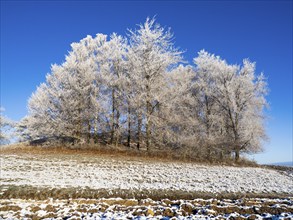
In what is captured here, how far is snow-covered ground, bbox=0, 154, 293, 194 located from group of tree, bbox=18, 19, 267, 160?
7676mm

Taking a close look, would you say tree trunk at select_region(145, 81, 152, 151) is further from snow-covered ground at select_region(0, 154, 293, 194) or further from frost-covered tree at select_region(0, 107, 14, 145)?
frost-covered tree at select_region(0, 107, 14, 145)

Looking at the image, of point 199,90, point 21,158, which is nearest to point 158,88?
point 199,90

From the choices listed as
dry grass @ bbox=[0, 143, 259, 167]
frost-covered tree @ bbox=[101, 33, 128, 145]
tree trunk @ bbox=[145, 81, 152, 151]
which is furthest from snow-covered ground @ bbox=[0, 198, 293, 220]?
frost-covered tree @ bbox=[101, 33, 128, 145]

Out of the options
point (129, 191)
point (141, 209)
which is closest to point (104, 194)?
point (129, 191)

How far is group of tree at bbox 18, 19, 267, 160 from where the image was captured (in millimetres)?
24328

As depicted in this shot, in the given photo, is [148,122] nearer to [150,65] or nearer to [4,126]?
[150,65]

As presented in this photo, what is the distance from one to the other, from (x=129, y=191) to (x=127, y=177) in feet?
9.13

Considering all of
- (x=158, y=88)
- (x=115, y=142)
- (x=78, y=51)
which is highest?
(x=78, y=51)

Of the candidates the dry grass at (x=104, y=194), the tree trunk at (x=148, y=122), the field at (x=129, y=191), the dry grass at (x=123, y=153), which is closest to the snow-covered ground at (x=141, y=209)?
the field at (x=129, y=191)

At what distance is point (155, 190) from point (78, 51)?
21359mm

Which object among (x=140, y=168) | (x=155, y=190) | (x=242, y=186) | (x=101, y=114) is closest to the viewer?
(x=155, y=190)

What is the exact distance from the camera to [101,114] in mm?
26953

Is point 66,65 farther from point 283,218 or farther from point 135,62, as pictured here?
point 283,218

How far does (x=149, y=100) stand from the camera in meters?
23.5
